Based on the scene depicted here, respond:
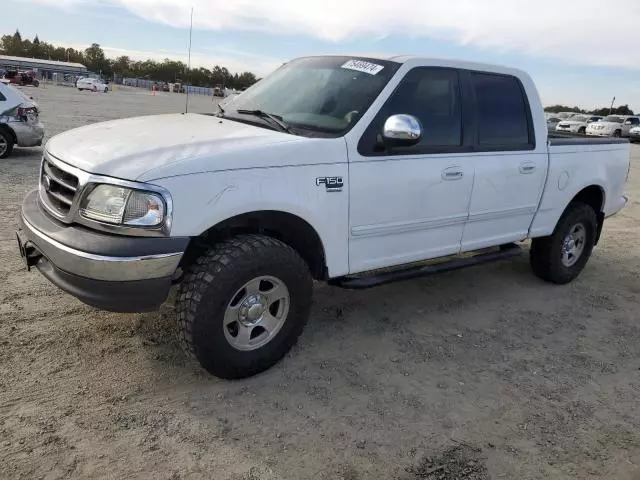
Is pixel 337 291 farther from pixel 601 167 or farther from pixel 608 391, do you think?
pixel 601 167

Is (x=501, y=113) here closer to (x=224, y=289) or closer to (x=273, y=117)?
(x=273, y=117)

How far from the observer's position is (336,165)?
353 cm

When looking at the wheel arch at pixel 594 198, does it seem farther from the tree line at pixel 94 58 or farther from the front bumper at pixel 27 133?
the tree line at pixel 94 58

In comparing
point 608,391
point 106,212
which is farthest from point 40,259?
point 608,391

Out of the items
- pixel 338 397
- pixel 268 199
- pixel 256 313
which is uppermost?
pixel 268 199

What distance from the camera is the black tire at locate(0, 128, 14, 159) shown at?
10250 millimetres

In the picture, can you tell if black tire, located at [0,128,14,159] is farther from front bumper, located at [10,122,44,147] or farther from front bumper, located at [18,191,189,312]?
front bumper, located at [18,191,189,312]

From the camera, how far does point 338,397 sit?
3.35m

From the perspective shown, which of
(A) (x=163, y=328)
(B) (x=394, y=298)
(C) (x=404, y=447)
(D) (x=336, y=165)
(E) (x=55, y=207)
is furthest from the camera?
(B) (x=394, y=298)

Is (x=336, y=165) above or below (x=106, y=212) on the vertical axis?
above

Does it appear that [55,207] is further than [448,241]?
No

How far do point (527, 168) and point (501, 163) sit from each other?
394 mm

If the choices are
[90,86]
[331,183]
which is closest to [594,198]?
[331,183]

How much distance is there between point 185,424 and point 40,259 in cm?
130
